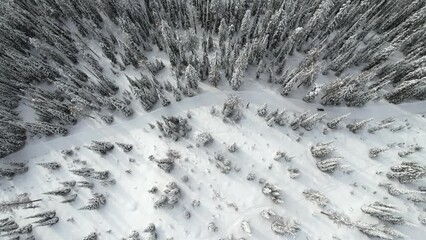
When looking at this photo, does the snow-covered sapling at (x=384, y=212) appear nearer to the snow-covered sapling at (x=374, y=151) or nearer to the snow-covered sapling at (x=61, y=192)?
the snow-covered sapling at (x=374, y=151)

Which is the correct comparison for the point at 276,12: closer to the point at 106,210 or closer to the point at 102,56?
the point at 102,56

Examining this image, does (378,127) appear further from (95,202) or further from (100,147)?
(95,202)

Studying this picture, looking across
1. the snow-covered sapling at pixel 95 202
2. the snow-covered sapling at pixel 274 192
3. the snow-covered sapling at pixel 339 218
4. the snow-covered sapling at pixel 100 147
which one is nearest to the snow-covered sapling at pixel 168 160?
the snow-covered sapling at pixel 100 147

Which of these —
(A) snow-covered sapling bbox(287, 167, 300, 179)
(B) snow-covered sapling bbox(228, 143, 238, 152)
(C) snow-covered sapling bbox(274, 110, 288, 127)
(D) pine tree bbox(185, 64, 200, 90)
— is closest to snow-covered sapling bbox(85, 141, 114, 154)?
(D) pine tree bbox(185, 64, 200, 90)

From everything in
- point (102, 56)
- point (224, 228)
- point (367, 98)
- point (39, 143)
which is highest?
point (102, 56)

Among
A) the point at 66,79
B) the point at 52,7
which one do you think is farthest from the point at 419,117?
the point at 52,7

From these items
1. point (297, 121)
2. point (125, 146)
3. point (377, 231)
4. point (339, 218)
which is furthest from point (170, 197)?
point (377, 231)
